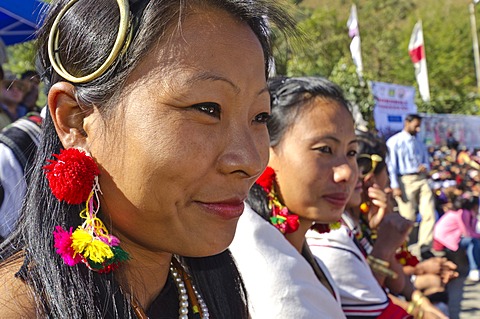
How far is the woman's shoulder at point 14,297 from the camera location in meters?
1.18

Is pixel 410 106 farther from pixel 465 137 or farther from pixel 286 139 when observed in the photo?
pixel 286 139

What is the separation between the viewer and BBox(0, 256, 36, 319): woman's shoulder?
3.86 ft

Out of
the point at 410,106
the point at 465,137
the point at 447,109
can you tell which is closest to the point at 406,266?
the point at 410,106

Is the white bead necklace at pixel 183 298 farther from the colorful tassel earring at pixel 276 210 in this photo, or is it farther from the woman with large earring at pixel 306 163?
the colorful tassel earring at pixel 276 210

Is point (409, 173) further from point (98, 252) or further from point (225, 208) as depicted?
point (98, 252)

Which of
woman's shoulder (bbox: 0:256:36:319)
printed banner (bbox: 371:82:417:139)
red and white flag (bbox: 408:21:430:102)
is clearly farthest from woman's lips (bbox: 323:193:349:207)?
red and white flag (bbox: 408:21:430:102)

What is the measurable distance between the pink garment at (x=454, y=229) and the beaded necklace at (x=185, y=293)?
6.64m

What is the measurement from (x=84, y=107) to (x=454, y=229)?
719 centimetres

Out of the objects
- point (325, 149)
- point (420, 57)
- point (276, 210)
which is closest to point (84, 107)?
point (276, 210)

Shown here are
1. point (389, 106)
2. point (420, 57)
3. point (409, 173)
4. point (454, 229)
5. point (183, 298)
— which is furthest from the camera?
point (420, 57)

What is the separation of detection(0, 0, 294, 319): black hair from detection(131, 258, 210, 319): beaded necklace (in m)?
0.25

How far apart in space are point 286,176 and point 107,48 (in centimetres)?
136

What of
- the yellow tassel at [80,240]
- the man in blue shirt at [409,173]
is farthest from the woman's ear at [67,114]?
the man in blue shirt at [409,173]

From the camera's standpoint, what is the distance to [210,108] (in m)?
1.30
